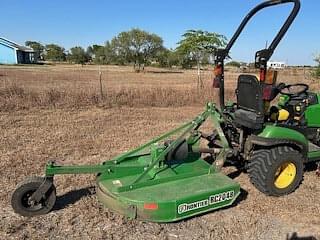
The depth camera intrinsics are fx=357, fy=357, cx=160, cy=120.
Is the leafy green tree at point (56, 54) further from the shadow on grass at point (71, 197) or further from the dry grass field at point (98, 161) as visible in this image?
the shadow on grass at point (71, 197)

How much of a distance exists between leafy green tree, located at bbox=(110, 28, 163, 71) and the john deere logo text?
49570mm

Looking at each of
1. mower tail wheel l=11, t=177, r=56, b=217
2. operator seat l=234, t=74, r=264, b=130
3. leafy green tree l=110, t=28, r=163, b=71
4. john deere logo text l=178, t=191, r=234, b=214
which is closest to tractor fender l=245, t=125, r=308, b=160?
operator seat l=234, t=74, r=264, b=130

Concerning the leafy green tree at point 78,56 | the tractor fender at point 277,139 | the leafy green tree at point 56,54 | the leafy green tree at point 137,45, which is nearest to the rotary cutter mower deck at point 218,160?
the tractor fender at point 277,139

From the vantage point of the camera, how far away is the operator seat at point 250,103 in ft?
13.6

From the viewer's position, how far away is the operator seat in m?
4.16

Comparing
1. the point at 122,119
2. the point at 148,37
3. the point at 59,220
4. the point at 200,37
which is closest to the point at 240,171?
the point at 59,220

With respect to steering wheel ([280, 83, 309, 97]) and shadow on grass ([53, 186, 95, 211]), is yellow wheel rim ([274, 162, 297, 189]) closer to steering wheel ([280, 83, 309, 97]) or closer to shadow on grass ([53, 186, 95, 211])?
steering wheel ([280, 83, 309, 97])

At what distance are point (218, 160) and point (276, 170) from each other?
718 millimetres

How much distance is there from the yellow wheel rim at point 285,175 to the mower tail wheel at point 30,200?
8.97 ft

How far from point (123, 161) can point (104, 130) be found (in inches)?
153

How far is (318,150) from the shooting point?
4.79 meters

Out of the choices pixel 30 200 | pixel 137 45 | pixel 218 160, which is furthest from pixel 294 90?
pixel 137 45

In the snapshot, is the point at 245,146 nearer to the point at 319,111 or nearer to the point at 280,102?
the point at 280,102

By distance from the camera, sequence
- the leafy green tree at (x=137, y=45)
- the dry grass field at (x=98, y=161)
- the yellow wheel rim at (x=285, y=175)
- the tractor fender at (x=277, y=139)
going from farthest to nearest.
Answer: the leafy green tree at (x=137, y=45) → the yellow wheel rim at (x=285, y=175) → the tractor fender at (x=277, y=139) → the dry grass field at (x=98, y=161)
